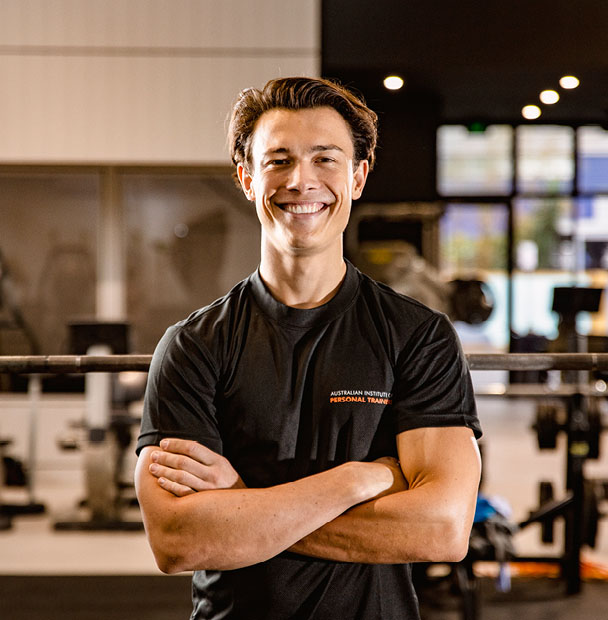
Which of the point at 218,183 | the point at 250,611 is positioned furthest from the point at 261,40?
the point at 250,611

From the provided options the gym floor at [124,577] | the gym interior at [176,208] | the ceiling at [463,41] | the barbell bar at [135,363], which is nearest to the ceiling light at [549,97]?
the gym interior at [176,208]

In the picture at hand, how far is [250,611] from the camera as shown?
3.92 ft

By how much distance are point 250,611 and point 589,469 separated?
20.3ft

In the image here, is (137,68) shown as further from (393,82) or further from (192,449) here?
(192,449)

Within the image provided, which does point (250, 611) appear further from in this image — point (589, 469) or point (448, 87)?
point (589, 469)

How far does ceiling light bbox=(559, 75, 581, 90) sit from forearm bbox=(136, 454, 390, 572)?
542 centimetres

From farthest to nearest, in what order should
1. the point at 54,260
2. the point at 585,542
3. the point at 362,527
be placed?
the point at 54,260, the point at 585,542, the point at 362,527

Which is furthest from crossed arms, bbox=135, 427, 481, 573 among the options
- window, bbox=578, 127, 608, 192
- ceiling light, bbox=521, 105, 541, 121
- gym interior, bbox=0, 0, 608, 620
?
window, bbox=578, 127, 608, 192

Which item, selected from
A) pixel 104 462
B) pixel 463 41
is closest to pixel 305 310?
pixel 104 462

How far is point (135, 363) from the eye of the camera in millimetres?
1709

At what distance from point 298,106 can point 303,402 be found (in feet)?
1.66

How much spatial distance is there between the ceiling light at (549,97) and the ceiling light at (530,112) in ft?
0.36

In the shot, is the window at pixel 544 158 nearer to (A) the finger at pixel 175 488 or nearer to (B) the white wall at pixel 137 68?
(B) the white wall at pixel 137 68

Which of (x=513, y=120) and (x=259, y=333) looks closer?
(x=259, y=333)
